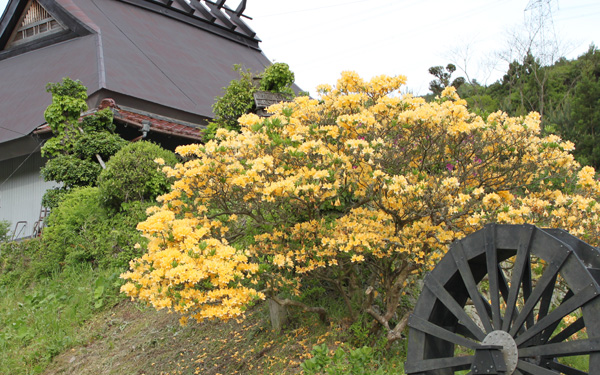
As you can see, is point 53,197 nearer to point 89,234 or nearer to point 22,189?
point 89,234

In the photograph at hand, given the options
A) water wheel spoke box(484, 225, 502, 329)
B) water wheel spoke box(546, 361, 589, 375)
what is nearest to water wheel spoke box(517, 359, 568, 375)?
water wheel spoke box(484, 225, 502, 329)

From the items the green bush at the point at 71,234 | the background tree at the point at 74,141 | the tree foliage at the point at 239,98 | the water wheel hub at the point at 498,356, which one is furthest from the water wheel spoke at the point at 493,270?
the background tree at the point at 74,141

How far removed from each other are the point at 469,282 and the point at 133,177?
680 centimetres

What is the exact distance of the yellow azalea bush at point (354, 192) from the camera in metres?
5.01

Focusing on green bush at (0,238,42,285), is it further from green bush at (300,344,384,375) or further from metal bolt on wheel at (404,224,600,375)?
metal bolt on wheel at (404,224,600,375)

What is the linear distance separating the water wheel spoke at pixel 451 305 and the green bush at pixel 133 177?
20.1 feet

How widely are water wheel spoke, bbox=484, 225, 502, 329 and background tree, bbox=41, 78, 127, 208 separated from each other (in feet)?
29.4

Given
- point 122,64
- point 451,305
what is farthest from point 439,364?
point 122,64

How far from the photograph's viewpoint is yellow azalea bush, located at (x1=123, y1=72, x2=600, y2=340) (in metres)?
5.01

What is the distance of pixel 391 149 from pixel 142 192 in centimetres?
580

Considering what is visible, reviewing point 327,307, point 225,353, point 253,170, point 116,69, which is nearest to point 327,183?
point 253,170

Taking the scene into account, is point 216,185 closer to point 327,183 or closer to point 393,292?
point 327,183

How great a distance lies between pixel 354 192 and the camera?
18.3 feet

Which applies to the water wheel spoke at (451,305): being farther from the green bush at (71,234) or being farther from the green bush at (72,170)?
the green bush at (72,170)
